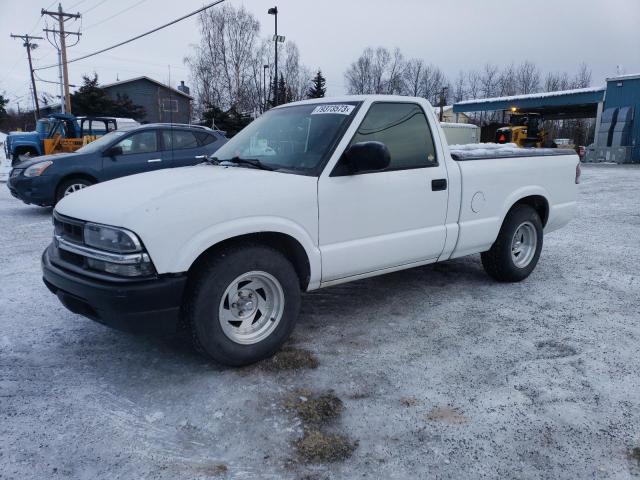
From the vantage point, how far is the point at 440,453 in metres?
2.45

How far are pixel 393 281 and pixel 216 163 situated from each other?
2330 millimetres

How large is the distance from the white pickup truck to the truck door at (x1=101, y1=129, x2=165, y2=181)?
17.8ft

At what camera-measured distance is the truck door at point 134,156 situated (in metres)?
8.97

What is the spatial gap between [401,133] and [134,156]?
6624 millimetres

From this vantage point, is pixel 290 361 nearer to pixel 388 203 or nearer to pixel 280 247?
pixel 280 247

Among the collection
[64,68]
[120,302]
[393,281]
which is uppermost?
[64,68]

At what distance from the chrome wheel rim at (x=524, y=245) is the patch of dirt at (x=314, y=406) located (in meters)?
3.14

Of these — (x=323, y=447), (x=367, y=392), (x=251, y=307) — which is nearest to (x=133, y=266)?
(x=251, y=307)

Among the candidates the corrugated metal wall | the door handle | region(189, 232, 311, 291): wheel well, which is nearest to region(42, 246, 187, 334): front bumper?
region(189, 232, 311, 291): wheel well

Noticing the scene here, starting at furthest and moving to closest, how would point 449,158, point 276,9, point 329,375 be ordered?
point 276,9 → point 449,158 → point 329,375

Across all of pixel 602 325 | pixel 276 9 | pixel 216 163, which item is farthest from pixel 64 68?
pixel 602 325

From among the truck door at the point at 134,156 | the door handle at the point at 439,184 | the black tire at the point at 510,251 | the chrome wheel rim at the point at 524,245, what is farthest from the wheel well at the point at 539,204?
the truck door at the point at 134,156

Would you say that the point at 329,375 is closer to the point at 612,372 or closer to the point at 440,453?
the point at 440,453

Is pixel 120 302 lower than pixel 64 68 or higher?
lower
